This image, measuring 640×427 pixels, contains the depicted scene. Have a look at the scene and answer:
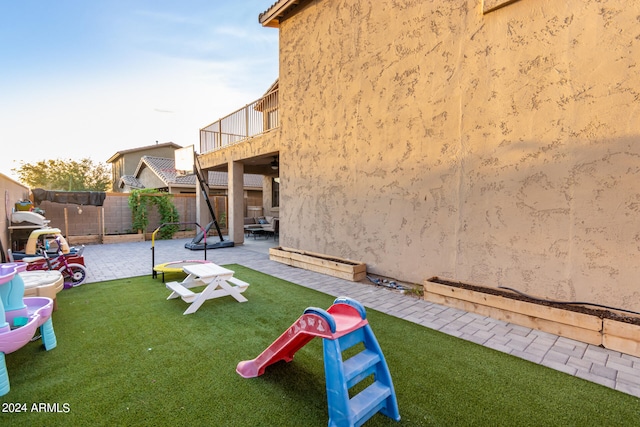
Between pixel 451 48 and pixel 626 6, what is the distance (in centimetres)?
190

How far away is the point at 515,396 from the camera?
227cm

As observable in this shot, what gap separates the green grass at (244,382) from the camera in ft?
6.67

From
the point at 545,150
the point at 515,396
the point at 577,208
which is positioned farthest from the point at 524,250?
the point at 515,396

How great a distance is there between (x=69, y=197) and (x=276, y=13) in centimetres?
918

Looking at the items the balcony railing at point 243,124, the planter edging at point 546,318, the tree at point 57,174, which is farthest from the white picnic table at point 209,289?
the tree at point 57,174

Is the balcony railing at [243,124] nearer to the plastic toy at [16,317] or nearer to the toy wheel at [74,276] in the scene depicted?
the toy wheel at [74,276]

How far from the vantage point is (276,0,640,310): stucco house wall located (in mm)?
3246

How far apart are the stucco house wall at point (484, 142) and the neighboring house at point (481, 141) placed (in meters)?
0.02

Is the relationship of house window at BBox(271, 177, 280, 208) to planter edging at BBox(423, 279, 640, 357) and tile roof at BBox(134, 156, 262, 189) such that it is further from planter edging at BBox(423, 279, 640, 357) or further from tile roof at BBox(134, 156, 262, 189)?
planter edging at BBox(423, 279, 640, 357)

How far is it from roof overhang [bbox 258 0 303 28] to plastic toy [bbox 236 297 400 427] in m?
7.67

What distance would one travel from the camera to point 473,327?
11.7 feet

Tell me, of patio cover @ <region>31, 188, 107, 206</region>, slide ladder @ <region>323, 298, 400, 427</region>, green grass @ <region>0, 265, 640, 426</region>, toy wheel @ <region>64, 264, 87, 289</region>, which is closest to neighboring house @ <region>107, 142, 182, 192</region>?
patio cover @ <region>31, 188, 107, 206</region>

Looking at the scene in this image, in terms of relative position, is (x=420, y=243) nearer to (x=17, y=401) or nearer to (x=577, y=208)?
(x=577, y=208)

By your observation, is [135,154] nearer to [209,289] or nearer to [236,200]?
[236,200]
